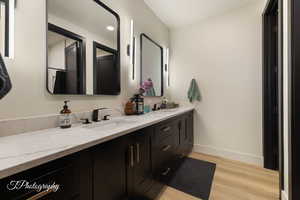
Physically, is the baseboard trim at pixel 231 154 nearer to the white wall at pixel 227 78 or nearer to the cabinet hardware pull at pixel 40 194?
the white wall at pixel 227 78

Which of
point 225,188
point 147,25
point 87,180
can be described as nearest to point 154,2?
point 147,25

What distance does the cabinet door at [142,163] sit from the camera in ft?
3.69

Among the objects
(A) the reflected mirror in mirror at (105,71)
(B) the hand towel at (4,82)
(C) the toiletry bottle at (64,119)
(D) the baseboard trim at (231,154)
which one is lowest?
(D) the baseboard trim at (231,154)

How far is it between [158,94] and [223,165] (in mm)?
1560

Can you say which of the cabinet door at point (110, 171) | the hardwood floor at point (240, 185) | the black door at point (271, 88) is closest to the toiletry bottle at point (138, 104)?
the cabinet door at point (110, 171)

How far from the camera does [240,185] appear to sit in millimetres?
1619

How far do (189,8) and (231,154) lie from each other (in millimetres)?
2523

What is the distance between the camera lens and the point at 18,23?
910 millimetres

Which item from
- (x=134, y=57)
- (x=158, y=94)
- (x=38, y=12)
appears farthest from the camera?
(x=158, y=94)

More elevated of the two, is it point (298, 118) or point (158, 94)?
point (158, 94)

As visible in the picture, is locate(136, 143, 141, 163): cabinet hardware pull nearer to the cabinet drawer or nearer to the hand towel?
the cabinet drawer

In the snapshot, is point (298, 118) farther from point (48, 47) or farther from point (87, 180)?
point (48, 47)

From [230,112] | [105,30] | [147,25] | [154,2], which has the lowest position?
[230,112]

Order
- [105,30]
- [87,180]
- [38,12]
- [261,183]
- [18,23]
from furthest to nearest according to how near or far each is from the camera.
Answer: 1. [261,183]
2. [105,30]
3. [38,12]
4. [18,23]
5. [87,180]
